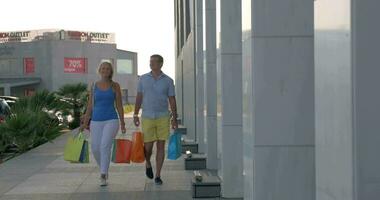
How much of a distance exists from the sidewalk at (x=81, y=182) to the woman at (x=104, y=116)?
1.59 feet

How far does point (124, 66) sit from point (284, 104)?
→ 288ft

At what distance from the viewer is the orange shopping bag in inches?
364

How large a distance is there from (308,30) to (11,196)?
5.13 metres

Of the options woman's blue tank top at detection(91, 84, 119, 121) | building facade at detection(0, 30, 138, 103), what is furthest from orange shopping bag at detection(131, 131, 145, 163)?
building facade at detection(0, 30, 138, 103)

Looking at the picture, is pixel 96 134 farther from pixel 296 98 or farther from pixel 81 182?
pixel 296 98

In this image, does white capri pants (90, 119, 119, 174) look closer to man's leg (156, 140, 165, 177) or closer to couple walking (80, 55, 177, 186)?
couple walking (80, 55, 177, 186)

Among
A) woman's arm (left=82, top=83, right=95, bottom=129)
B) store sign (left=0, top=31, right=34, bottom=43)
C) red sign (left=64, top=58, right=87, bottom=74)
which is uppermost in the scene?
store sign (left=0, top=31, right=34, bottom=43)

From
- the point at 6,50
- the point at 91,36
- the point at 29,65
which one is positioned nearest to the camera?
the point at 29,65

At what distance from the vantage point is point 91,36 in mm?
87125

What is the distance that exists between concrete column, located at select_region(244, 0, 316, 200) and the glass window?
85117 millimetres

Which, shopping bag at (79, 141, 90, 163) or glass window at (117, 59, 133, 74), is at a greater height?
glass window at (117, 59, 133, 74)

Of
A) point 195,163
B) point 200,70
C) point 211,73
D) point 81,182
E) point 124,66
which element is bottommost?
point 81,182

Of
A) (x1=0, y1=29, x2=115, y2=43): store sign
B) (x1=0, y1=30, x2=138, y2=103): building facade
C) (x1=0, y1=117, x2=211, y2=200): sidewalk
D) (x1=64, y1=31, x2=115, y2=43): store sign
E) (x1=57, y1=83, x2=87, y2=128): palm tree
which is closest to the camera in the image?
(x1=0, y1=117, x2=211, y2=200): sidewalk
